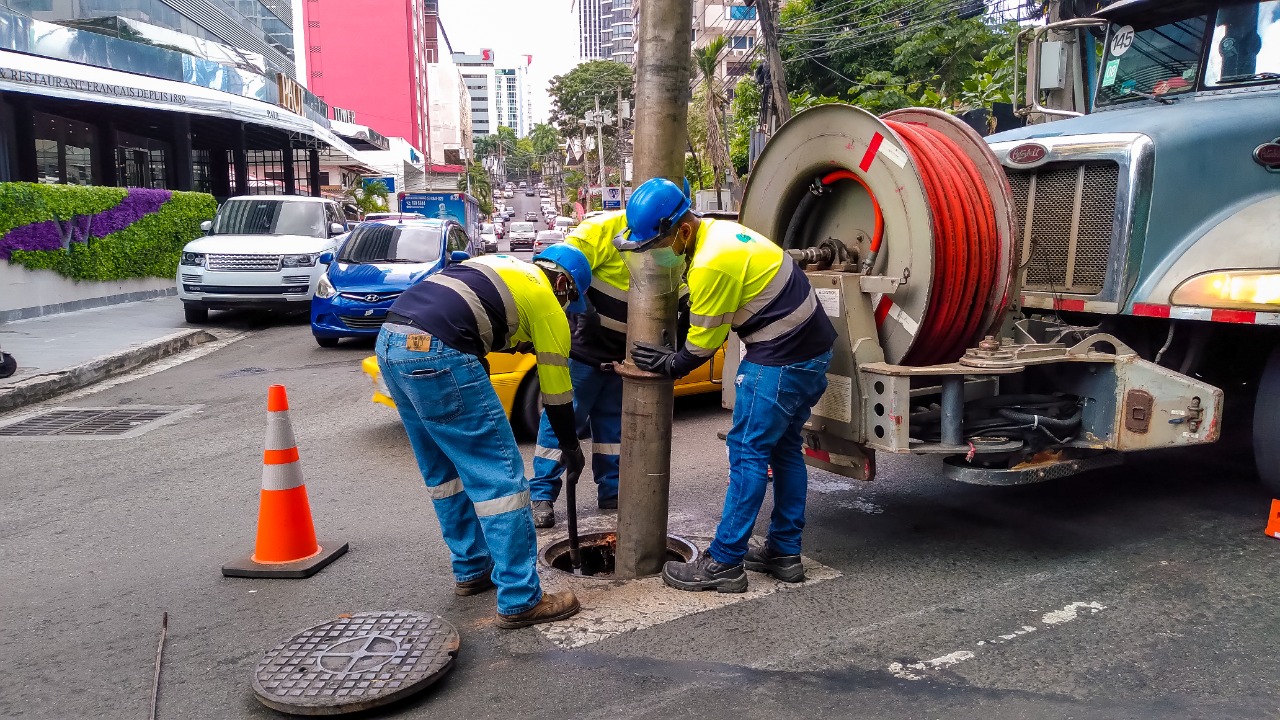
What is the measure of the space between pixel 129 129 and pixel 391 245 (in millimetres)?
16324

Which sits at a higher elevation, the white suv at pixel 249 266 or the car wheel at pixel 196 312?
the white suv at pixel 249 266

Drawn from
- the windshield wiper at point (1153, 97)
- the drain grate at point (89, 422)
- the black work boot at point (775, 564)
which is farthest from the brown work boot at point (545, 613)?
the drain grate at point (89, 422)

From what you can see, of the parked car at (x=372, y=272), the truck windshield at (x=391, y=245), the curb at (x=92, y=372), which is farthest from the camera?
the truck windshield at (x=391, y=245)

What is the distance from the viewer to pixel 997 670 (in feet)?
11.3

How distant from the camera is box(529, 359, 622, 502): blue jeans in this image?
5328 millimetres

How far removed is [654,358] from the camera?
410 cm

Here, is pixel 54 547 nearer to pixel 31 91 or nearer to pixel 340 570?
pixel 340 570

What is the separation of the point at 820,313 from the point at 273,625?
2.67 m

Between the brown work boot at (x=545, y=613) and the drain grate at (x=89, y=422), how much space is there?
A: 5.13 m

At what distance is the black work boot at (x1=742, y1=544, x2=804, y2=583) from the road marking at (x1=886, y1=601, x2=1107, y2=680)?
86 centimetres

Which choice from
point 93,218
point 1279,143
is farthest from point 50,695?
point 93,218

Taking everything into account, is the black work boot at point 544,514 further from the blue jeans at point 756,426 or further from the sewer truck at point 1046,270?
the blue jeans at point 756,426

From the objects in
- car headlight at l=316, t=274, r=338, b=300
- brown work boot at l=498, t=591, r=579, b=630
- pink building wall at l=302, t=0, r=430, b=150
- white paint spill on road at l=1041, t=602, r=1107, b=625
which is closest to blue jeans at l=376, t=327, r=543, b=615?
brown work boot at l=498, t=591, r=579, b=630

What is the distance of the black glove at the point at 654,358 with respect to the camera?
4.08 meters
